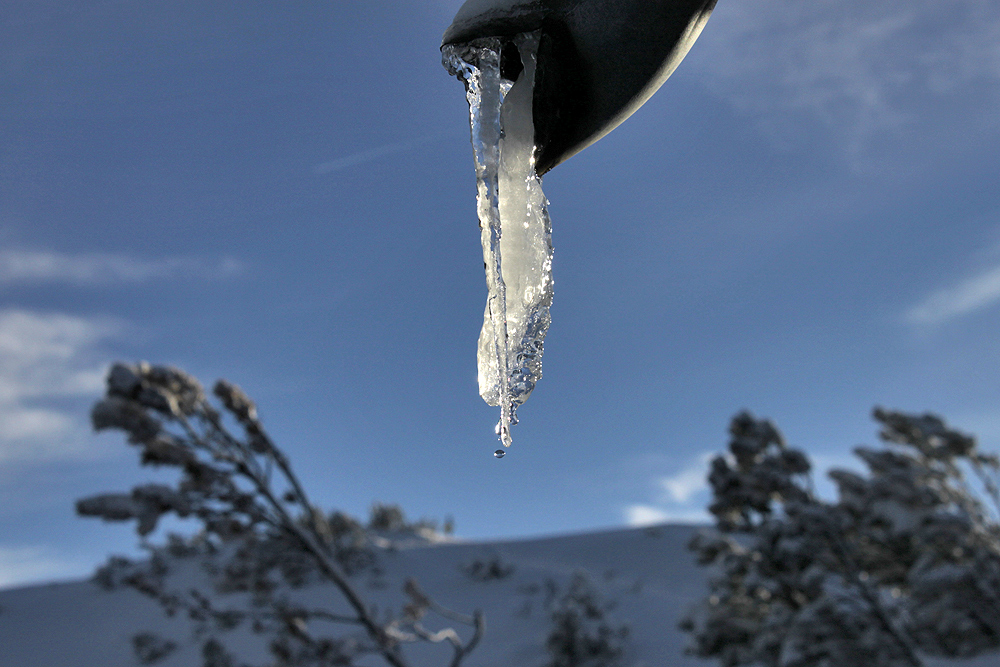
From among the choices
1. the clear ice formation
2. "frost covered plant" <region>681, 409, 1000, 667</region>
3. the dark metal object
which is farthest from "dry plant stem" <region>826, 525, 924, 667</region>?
the dark metal object

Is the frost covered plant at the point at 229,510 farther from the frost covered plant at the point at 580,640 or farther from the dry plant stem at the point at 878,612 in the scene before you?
the frost covered plant at the point at 580,640

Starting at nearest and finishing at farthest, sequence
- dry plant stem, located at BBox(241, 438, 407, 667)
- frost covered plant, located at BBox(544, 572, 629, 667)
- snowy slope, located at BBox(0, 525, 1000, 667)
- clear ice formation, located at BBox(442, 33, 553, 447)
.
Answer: clear ice formation, located at BBox(442, 33, 553, 447), dry plant stem, located at BBox(241, 438, 407, 667), frost covered plant, located at BBox(544, 572, 629, 667), snowy slope, located at BBox(0, 525, 1000, 667)

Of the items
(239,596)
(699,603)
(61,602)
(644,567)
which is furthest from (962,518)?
(61,602)

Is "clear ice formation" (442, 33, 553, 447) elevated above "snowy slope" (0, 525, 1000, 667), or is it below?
below

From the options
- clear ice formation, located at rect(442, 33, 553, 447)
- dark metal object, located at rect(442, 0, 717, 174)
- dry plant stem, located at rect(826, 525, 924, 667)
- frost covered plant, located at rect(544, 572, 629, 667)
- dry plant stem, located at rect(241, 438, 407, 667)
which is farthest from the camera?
frost covered plant, located at rect(544, 572, 629, 667)

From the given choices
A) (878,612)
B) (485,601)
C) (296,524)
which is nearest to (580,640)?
(485,601)

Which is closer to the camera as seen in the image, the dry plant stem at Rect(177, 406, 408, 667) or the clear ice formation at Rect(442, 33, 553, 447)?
the clear ice formation at Rect(442, 33, 553, 447)

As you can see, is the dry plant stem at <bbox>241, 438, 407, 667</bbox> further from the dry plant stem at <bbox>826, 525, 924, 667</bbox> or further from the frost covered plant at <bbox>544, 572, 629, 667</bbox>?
the frost covered plant at <bbox>544, 572, 629, 667</bbox>
